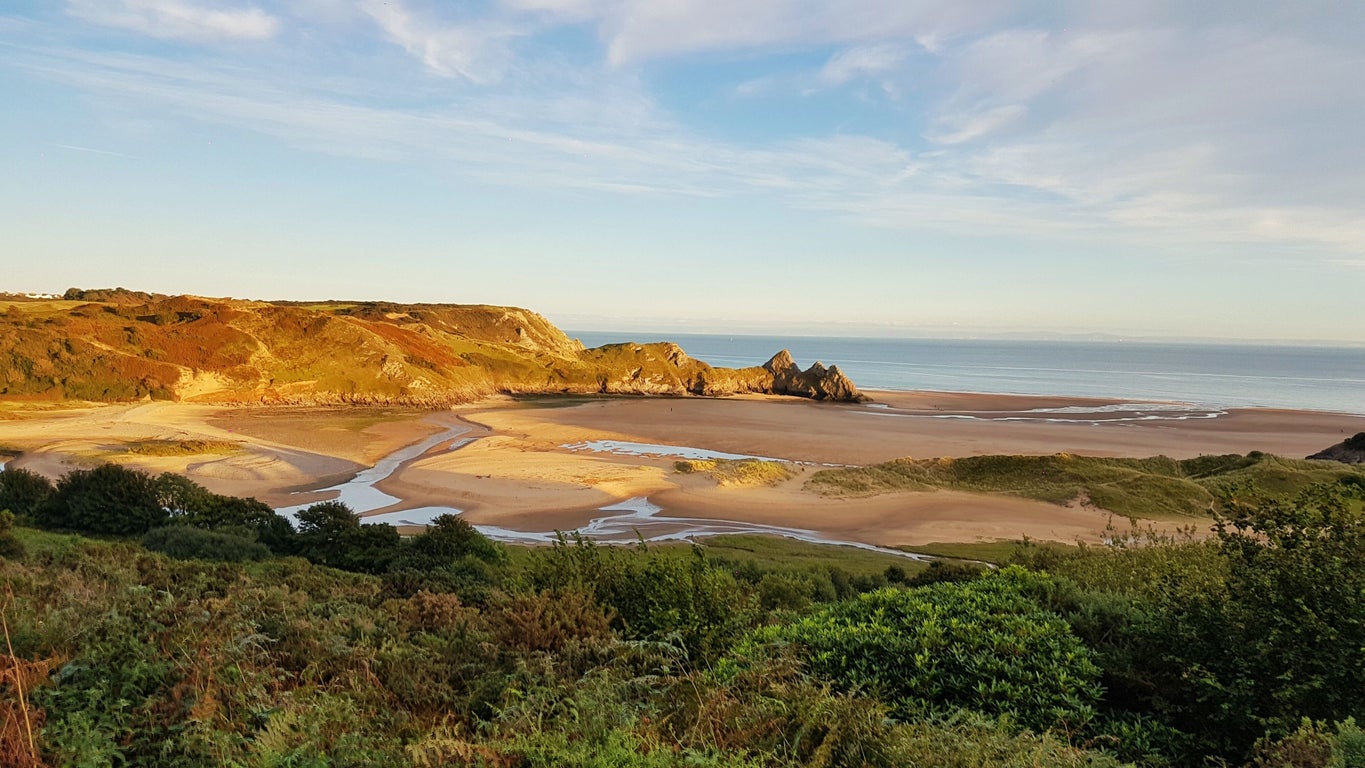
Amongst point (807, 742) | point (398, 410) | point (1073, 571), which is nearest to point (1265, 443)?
point (1073, 571)

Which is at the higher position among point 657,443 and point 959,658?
point 959,658

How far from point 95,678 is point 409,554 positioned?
1143 cm

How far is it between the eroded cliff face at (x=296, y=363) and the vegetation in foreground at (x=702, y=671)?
55161 mm

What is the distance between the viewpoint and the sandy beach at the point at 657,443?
27.1 meters

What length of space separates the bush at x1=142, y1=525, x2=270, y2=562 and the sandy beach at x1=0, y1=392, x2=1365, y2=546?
10384 mm

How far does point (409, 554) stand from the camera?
49.7 ft

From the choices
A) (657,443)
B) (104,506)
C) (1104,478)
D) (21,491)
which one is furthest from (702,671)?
(657,443)

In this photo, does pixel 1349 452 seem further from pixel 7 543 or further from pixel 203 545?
pixel 7 543

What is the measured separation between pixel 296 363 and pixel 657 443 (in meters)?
36.1

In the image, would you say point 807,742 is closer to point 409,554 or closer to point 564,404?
point 409,554

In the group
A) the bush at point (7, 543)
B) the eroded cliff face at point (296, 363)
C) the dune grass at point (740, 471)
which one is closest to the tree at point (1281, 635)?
the bush at point (7, 543)

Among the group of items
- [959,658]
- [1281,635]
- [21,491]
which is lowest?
[21,491]

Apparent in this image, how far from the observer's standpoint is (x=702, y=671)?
16.3 ft

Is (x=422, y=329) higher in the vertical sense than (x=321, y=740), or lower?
higher
